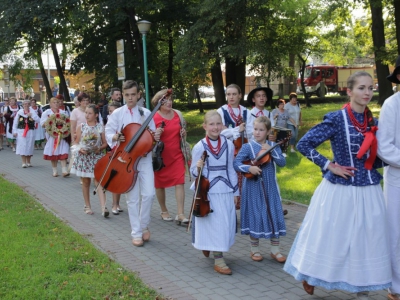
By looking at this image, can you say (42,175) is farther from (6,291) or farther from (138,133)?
(6,291)

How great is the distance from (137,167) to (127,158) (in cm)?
20

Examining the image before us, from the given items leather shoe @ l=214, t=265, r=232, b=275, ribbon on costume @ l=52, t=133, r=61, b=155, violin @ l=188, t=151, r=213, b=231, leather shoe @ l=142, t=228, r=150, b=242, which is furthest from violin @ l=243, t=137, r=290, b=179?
ribbon on costume @ l=52, t=133, r=61, b=155

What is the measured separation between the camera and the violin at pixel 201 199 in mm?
6426

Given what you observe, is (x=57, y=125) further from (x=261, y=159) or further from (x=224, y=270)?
(x=224, y=270)

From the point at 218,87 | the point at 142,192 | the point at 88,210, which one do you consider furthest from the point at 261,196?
the point at 218,87

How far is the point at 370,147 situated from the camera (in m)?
5.04

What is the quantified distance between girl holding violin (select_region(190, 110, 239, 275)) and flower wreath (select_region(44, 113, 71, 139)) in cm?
792

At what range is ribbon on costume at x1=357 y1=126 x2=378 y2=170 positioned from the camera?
197 inches

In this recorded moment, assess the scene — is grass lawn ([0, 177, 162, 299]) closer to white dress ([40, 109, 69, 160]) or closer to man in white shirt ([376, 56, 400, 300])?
man in white shirt ([376, 56, 400, 300])

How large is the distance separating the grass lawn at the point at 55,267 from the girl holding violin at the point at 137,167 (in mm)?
650

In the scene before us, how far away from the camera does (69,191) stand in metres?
12.5

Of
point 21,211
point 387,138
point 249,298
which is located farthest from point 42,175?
point 387,138

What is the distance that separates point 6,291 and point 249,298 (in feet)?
7.55

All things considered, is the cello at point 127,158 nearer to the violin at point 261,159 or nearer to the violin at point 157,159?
the violin at point 157,159
